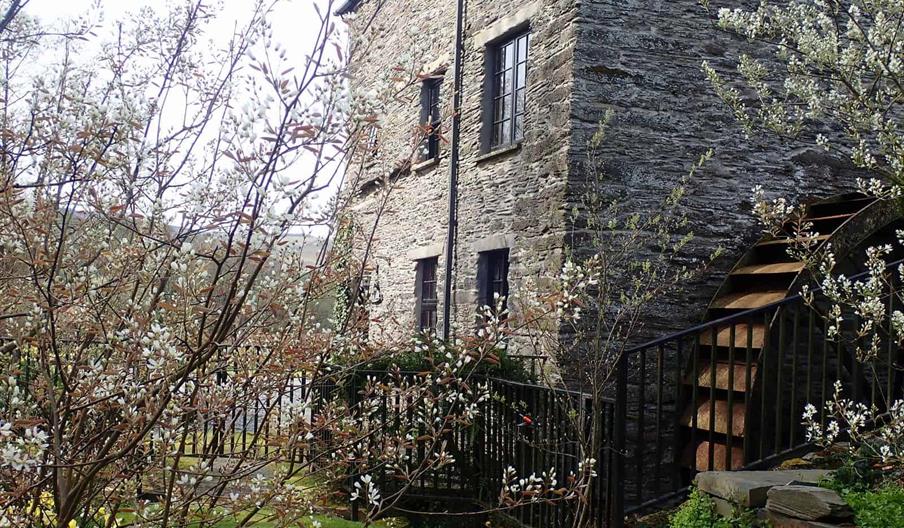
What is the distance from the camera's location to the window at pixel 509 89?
1029 centimetres

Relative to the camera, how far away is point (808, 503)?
469cm

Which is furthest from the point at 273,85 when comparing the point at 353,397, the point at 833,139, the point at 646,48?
the point at 833,139

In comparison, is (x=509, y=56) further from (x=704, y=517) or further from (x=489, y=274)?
(x=704, y=517)

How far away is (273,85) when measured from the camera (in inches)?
104

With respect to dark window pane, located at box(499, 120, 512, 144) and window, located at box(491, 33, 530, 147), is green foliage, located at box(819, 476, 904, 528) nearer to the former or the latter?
window, located at box(491, 33, 530, 147)

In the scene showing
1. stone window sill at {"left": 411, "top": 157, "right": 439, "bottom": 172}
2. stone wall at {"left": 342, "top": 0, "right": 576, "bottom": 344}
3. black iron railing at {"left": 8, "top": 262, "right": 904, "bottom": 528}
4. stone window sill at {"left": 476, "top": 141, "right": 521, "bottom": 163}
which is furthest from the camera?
stone window sill at {"left": 411, "top": 157, "right": 439, "bottom": 172}

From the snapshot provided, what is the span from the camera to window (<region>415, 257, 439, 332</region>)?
12.3 meters

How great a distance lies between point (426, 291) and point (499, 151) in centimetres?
304

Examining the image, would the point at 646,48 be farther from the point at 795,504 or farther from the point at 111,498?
the point at 111,498

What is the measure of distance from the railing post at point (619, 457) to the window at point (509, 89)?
Result: 4653 mm

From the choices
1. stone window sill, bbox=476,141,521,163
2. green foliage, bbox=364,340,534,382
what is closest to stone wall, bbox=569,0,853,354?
stone window sill, bbox=476,141,521,163

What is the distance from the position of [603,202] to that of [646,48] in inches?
68.0

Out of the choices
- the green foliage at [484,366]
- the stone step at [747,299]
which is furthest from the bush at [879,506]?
the green foliage at [484,366]

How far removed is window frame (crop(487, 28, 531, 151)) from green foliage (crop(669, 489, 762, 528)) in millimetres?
5230
